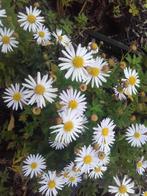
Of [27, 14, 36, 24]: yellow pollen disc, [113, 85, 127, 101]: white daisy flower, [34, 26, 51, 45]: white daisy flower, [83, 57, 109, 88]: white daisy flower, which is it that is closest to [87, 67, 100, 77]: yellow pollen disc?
[83, 57, 109, 88]: white daisy flower

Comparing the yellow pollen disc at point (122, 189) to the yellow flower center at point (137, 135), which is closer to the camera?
the yellow flower center at point (137, 135)

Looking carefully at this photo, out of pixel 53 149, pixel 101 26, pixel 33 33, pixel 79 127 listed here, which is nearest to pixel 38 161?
pixel 53 149

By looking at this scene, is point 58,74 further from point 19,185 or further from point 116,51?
point 116,51

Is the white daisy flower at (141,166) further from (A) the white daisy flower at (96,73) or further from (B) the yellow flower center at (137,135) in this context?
(A) the white daisy flower at (96,73)

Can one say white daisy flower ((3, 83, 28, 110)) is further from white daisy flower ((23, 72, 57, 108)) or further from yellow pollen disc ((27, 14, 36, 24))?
yellow pollen disc ((27, 14, 36, 24))

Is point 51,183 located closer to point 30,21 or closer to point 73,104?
point 73,104

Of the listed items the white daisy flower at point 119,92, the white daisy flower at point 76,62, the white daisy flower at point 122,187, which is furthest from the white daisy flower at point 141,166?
the white daisy flower at point 76,62

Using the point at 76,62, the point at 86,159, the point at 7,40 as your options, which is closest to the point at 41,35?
the point at 7,40
